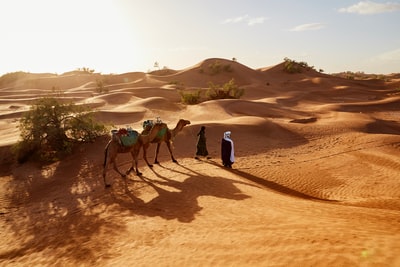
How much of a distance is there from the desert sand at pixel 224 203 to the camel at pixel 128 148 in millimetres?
619

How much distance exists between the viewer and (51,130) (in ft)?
47.4

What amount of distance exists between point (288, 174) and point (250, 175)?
1530mm

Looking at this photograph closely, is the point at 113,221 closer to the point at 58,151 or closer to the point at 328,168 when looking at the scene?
the point at 58,151

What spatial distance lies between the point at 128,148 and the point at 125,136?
475 millimetres

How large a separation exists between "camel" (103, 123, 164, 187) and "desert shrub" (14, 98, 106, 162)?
448 cm

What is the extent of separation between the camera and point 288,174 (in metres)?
12.1

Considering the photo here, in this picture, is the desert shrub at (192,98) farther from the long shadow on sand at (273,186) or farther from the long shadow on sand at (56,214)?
the long shadow on sand at (273,186)

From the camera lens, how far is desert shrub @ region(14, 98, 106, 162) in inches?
559

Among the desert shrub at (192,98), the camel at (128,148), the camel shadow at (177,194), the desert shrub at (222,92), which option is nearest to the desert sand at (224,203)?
the camel shadow at (177,194)

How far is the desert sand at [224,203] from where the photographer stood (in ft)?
17.7

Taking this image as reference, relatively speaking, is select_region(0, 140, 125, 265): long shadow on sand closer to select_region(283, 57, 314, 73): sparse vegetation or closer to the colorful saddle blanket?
the colorful saddle blanket

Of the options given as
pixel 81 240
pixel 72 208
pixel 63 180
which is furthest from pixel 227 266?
pixel 63 180

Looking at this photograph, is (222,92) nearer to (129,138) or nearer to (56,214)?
(129,138)

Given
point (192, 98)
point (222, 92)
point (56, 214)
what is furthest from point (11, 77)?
point (56, 214)
